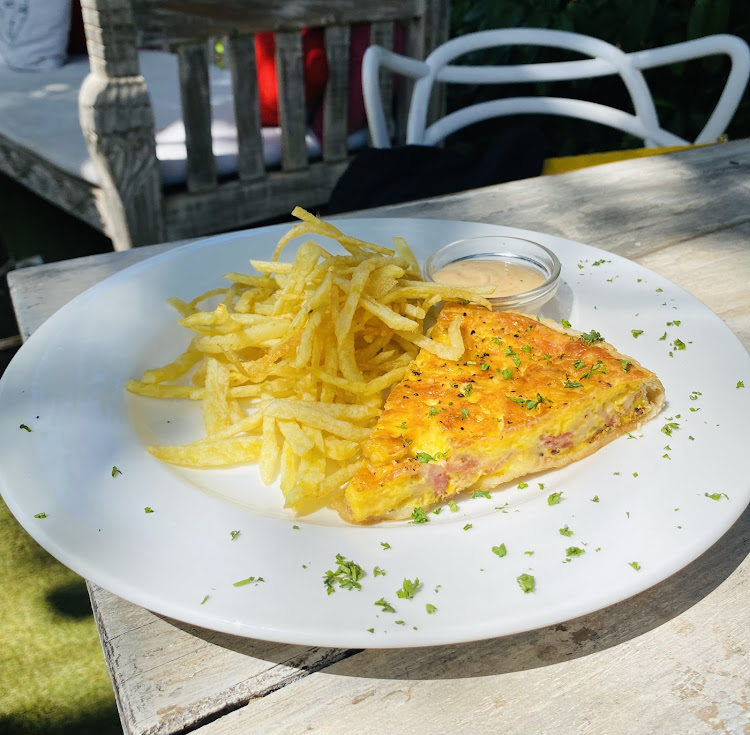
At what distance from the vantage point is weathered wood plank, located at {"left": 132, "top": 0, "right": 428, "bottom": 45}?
4.39 m

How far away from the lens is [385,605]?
128cm

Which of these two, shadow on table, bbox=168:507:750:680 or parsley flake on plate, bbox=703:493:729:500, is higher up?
parsley flake on plate, bbox=703:493:729:500

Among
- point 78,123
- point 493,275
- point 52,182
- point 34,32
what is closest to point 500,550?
point 493,275

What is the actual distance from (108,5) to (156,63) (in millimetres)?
4172

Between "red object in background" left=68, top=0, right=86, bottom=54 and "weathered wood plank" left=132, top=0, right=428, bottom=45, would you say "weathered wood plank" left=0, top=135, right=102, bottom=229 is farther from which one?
"red object in background" left=68, top=0, right=86, bottom=54

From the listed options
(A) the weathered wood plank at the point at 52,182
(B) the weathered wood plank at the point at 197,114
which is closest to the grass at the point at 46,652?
(A) the weathered wood plank at the point at 52,182

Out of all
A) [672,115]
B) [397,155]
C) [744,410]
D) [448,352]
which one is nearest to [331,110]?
[397,155]

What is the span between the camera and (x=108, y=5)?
13.6ft

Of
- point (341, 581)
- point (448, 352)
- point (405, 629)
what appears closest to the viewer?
point (405, 629)

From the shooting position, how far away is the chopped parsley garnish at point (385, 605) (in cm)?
127

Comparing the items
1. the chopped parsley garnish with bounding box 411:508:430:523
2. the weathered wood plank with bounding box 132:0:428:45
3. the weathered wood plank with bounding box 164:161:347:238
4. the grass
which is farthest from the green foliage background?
the chopped parsley garnish with bounding box 411:508:430:523

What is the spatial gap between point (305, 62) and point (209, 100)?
37.6 inches

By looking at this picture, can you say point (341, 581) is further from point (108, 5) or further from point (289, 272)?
point (108, 5)

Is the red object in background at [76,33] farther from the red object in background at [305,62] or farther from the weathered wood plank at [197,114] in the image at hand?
the weathered wood plank at [197,114]
